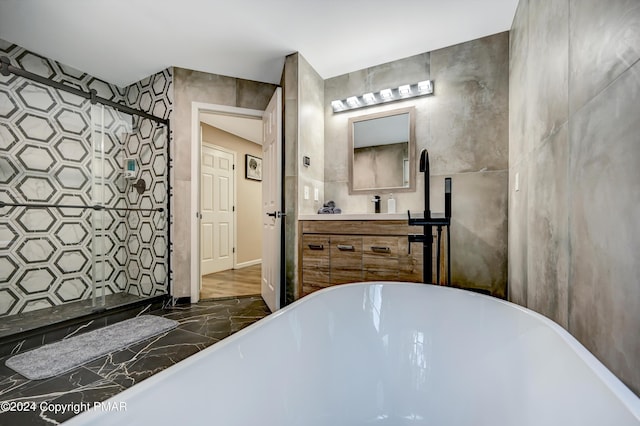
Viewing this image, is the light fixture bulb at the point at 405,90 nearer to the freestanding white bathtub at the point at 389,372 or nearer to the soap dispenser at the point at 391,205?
the soap dispenser at the point at 391,205

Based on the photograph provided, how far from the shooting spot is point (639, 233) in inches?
26.2

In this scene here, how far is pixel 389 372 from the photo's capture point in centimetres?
119

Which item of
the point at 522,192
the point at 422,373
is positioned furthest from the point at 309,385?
the point at 522,192

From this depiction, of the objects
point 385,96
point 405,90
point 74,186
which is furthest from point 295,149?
point 74,186

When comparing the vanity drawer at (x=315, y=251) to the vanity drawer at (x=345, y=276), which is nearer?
the vanity drawer at (x=345, y=276)

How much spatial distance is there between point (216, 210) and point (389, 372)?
389 cm

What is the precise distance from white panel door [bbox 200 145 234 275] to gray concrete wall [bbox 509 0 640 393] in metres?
3.96

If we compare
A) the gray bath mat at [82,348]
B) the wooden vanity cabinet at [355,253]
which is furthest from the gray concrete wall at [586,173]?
the gray bath mat at [82,348]

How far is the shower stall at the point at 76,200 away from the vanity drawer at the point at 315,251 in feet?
5.19

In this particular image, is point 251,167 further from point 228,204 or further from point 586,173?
point 586,173

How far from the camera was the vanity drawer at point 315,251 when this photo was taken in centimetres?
224

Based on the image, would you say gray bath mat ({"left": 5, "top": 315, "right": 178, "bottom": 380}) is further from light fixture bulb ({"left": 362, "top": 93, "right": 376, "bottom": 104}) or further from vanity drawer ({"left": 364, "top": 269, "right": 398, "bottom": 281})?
light fixture bulb ({"left": 362, "top": 93, "right": 376, "bottom": 104})

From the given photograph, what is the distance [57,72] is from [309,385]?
370 centimetres

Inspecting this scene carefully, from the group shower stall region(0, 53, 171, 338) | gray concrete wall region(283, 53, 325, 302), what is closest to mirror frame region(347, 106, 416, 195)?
gray concrete wall region(283, 53, 325, 302)
